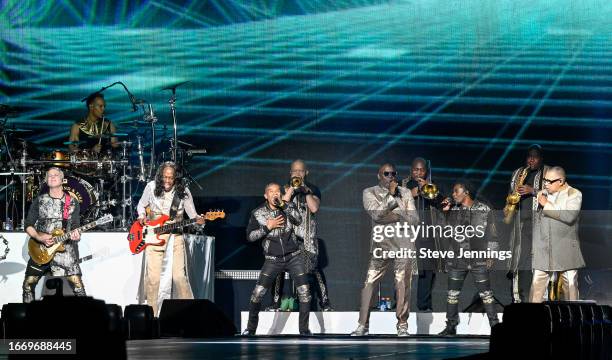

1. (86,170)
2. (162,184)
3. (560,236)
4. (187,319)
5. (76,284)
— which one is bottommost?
(187,319)

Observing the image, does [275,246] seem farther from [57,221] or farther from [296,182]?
[57,221]

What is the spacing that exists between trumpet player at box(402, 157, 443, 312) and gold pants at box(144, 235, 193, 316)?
2435mm

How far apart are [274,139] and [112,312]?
913 cm

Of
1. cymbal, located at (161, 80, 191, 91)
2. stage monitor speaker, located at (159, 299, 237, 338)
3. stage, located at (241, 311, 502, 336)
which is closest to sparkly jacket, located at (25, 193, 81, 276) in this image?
stage monitor speaker, located at (159, 299, 237, 338)

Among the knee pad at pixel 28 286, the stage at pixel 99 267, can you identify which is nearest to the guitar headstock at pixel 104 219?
the stage at pixel 99 267

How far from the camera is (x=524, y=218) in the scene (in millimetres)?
13188

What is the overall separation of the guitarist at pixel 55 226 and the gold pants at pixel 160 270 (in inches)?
26.8

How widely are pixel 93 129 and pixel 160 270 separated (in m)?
2.25

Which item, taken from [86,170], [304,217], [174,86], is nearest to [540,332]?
[304,217]

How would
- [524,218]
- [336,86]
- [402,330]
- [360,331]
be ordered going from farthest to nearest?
[336,86] → [524,218] → [360,331] → [402,330]

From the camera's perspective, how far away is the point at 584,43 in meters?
14.1

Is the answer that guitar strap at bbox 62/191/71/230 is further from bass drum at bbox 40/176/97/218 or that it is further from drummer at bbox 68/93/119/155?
drummer at bbox 68/93/119/155

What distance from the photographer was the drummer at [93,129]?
13312mm

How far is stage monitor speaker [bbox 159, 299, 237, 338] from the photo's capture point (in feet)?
34.7
